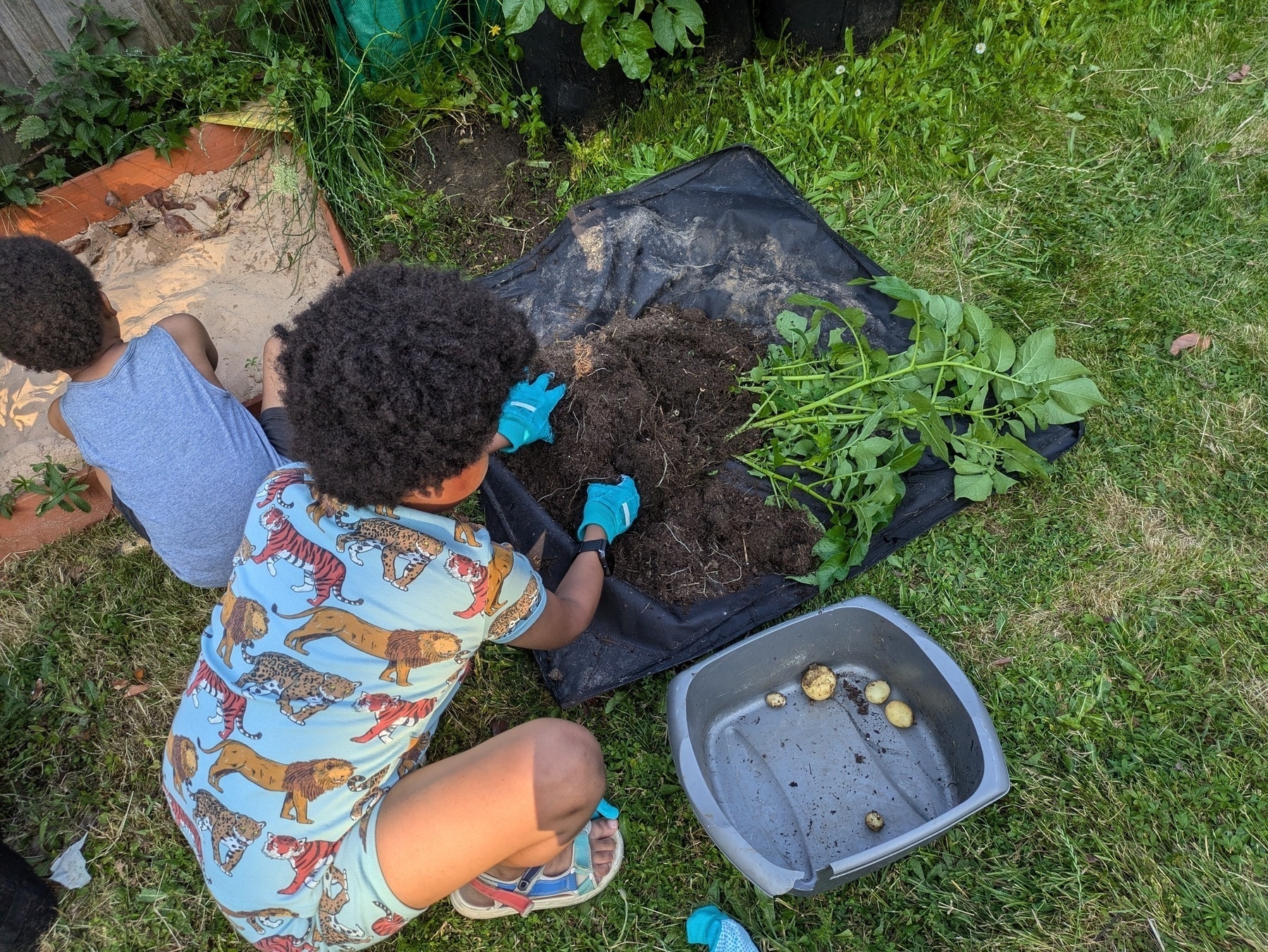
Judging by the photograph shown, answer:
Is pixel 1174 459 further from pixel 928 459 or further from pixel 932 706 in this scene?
pixel 932 706

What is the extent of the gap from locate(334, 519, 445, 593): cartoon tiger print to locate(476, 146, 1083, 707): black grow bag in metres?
0.81

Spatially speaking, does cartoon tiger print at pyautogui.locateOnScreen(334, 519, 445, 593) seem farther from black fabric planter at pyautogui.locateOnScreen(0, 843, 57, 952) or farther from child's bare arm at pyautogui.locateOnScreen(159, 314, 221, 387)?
black fabric planter at pyautogui.locateOnScreen(0, 843, 57, 952)

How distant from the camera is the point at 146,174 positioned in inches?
114

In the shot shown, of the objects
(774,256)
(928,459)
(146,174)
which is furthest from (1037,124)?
(146,174)

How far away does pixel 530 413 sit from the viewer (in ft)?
7.35

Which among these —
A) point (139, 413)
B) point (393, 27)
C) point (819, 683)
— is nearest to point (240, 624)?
point (139, 413)

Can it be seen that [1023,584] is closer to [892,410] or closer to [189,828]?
[892,410]

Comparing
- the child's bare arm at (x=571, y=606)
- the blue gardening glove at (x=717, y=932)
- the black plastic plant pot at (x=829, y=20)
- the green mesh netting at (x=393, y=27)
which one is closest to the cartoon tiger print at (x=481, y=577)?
the child's bare arm at (x=571, y=606)

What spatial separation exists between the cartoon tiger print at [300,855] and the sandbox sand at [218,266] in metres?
1.67

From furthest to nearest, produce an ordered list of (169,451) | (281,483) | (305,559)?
(169,451)
(281,483)
(305,559)

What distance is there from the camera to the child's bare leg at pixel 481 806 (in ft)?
4.55

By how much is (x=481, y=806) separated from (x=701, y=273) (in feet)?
5.82

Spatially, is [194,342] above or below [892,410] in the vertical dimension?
above

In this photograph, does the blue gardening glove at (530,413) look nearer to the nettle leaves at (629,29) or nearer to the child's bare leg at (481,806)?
the child's bare leg at (481,806)
